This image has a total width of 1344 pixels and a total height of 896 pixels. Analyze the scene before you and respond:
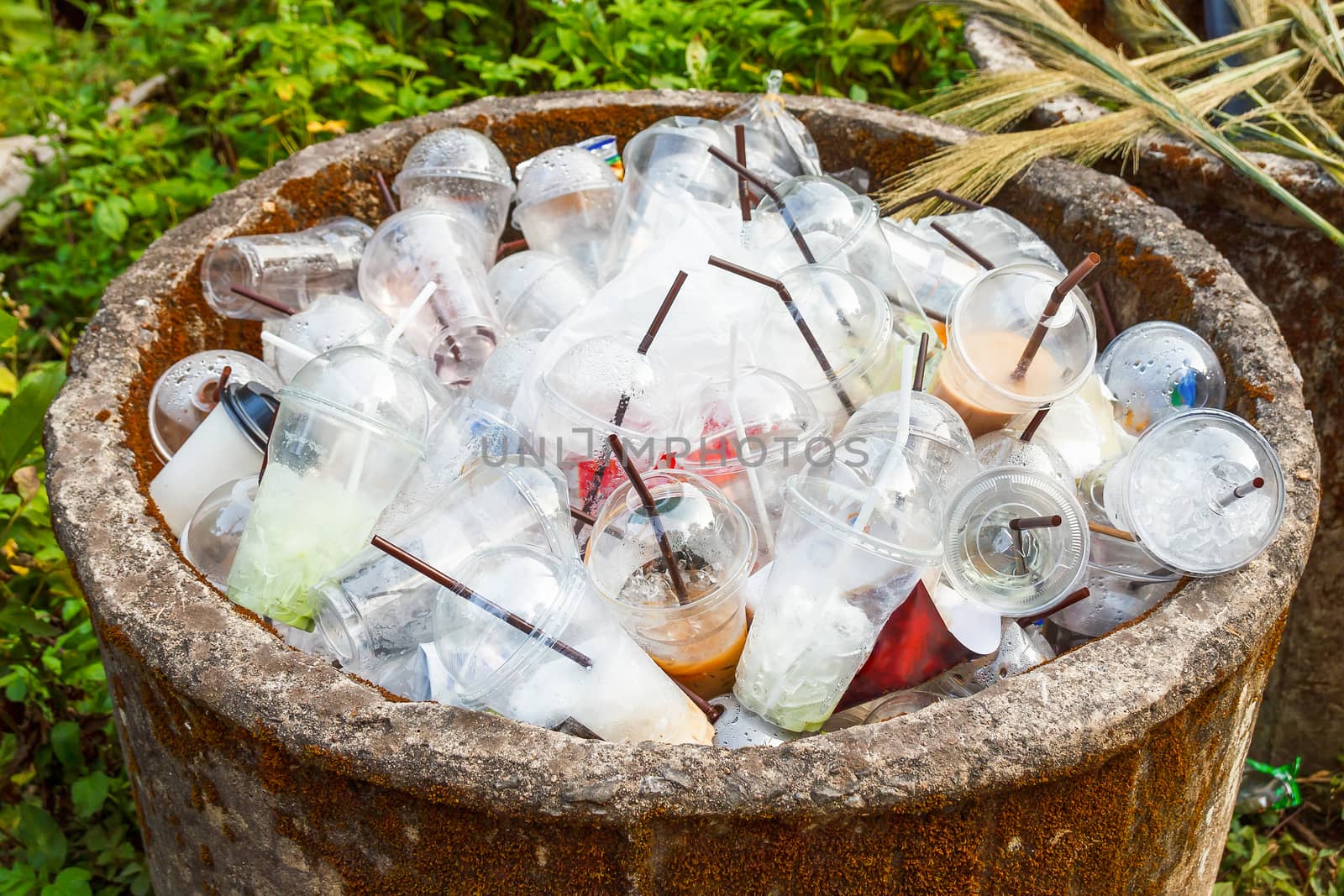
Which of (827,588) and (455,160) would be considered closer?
(827,588)

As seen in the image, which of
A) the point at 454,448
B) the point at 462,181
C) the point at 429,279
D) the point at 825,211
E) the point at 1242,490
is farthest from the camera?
the point at 462,181

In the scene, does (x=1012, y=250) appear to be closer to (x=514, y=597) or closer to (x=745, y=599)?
(x=745, y=599)

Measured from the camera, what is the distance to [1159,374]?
1.78 m

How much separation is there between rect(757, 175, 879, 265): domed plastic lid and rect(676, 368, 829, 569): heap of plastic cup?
13.4 inches

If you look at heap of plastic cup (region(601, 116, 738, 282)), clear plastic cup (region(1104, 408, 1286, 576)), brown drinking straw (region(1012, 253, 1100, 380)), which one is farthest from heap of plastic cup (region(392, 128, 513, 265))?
clear plastic cup (region(1104, 408, 1286, 576))

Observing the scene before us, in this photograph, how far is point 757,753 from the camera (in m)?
1.18

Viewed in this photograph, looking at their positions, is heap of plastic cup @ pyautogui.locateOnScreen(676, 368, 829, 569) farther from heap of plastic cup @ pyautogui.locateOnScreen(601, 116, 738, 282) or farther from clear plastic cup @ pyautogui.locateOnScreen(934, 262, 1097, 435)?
heap of plastic cup @ pyautogui.locateOnScreen(601, 116, 738, 282)

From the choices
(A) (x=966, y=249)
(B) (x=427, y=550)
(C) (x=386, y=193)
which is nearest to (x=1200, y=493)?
(A) (x=966, y=249)

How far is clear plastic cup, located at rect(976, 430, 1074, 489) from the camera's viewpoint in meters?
1.58

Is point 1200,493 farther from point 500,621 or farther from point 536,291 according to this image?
point 536,291

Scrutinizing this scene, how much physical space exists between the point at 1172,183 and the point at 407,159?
1.56m

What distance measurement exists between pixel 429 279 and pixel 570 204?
350mm

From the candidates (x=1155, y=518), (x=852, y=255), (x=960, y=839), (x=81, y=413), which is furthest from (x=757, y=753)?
(x=81, y=413)

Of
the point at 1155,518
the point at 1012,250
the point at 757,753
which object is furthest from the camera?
the point at 1012,250
